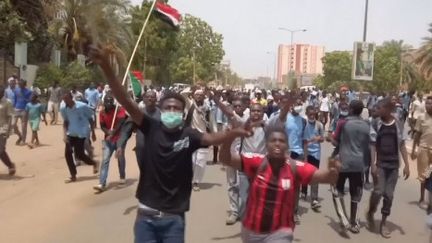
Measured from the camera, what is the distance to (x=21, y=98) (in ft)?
50.1

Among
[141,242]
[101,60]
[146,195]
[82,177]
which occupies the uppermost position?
[101,60]

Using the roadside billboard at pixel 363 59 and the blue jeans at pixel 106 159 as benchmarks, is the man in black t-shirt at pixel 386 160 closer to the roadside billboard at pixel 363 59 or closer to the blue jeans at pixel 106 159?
the blue jeans at pixel 106 159

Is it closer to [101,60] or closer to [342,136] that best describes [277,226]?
[101,60]

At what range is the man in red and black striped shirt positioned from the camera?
4016 mm

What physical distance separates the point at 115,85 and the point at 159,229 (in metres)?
1.02

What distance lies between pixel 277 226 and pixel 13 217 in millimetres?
4534

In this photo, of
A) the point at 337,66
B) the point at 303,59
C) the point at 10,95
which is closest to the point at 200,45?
the point at 337,66

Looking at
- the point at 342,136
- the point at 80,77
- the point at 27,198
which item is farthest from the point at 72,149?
the point at 80,77

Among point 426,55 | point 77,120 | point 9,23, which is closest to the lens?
point 77,120

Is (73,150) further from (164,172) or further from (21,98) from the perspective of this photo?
(164,172)

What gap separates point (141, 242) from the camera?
159 inches

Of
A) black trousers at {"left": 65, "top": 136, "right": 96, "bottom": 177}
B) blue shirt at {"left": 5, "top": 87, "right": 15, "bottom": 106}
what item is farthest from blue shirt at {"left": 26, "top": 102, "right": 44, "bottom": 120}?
black trousers at {"left": 65, "top": 136, "right": 96, "bottom": 177}

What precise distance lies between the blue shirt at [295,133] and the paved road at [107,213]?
957 millimetres

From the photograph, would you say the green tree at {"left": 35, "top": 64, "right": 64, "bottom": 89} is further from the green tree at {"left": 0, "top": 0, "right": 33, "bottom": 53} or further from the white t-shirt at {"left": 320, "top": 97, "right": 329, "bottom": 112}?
the white t-shirt at {"left": 320, "top": 97, "right": 329, "bottom": 112}
